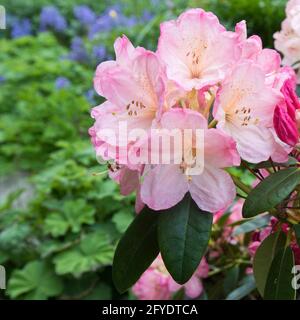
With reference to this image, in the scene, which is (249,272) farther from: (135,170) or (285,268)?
(135,170)

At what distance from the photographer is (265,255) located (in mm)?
714

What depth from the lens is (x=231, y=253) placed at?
961 millimetres

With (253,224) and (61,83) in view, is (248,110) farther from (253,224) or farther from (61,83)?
(61,83)

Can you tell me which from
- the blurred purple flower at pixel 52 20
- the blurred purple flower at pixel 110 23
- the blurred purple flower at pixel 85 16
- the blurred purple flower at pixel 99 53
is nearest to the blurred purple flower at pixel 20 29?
the blurred purple flower at pixel 52 20

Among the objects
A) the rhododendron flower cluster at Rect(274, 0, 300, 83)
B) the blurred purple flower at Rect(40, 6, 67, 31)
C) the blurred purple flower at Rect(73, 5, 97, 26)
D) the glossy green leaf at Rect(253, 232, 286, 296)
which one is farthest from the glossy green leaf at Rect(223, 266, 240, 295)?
the blurred purple flower at Rect(40, 6, 67, 31)

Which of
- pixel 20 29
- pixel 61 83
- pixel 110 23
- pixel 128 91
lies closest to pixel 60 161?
pixel 61 83

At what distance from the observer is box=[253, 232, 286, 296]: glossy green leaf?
71cm

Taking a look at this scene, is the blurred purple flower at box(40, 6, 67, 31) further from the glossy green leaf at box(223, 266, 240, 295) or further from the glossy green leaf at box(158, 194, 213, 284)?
the glossy green leaf at box(158, 194, 213, 284)

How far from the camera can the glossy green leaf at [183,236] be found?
59cm

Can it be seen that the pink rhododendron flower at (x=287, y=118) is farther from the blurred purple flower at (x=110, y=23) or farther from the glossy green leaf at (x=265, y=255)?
the blurred purple flower at (x=110, y=23)

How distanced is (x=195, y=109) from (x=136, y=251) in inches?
7.2

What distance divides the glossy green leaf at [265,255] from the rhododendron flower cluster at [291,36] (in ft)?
0.82

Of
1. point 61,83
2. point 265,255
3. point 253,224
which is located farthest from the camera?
point 61,83
